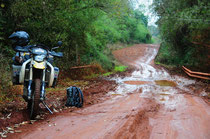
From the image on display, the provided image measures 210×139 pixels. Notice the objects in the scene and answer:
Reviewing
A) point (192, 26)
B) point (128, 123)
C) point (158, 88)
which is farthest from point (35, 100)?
point (192, 26)

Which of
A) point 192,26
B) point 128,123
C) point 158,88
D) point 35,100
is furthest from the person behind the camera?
point 192,26

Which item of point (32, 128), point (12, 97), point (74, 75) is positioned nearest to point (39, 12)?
point (74, 75)

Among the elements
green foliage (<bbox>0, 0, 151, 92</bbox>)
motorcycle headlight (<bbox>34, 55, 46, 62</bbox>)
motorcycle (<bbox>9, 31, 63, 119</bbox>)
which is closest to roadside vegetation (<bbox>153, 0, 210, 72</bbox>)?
green foliage (<bbox>0, 0, 151, 92</bbox>)

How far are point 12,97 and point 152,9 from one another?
17360 millimetres

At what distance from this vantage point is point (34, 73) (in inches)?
193

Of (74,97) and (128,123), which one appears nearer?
(128,123)

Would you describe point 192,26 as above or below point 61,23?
above

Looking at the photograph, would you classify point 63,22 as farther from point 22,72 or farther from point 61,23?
point 22,72

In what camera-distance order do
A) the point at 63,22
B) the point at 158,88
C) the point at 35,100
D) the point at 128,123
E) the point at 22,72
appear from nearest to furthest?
1. the point at 128,123
2. the point at 35,100
3. the point at 22,72
4. the point at 158,88
5. the point at 63,22

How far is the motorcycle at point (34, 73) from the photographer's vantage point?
4.73 metres

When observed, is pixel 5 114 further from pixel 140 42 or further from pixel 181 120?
pixel 140 42

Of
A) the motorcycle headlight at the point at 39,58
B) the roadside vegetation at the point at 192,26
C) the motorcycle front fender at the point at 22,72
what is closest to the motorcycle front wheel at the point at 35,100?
the motorcycle front fender at the point at 22,72

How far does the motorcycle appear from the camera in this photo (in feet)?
15.5

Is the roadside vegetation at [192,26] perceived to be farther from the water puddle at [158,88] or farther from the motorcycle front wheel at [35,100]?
the motorcycle front wheel at [35,100]
